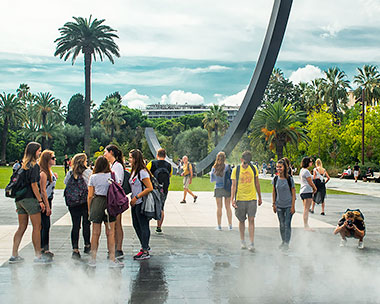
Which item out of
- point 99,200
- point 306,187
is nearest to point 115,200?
point 99,200

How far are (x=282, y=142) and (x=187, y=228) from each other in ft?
102

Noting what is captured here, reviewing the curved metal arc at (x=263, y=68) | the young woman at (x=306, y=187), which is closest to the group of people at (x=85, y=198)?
the young woman at (x=306, y=187)

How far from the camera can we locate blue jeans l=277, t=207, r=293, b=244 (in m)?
7.10

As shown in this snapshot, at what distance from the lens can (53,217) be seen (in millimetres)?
10703

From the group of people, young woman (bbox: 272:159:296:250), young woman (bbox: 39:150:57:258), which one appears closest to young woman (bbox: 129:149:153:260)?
the group of people

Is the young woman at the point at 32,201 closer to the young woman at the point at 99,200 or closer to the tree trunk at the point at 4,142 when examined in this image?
the young woman at the point at 99,200

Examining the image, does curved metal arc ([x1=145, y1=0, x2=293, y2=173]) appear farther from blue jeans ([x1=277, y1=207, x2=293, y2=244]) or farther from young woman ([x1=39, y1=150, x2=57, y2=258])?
young woman ([x1=39, y1=150, x2=57, y2=258])

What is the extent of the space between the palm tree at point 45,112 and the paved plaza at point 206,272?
7131 cm

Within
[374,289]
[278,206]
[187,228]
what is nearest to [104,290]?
[374,289]

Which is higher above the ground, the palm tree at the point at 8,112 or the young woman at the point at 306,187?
the palm tree at the point at 8,112

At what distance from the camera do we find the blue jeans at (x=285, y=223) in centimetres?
710

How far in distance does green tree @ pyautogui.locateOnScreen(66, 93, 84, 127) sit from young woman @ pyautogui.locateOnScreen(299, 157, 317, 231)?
81.3 meters

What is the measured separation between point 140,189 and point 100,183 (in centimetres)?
78

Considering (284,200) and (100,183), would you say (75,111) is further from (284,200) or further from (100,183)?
(100,183)
